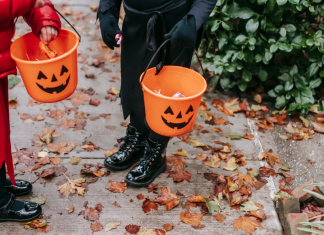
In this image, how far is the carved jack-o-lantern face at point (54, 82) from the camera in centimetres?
168

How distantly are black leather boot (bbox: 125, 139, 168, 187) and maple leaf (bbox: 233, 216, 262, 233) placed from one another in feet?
2.37

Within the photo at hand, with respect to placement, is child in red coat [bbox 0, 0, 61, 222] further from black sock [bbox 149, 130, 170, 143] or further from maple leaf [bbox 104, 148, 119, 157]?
black sock [bbox 149, 130, 170, 143]

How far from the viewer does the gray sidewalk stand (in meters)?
2.01

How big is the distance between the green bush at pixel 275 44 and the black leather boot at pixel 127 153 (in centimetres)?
126

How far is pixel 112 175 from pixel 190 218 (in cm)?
74

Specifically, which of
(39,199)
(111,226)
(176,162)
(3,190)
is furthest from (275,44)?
(3,190)

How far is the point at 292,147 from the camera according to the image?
9.03 ft

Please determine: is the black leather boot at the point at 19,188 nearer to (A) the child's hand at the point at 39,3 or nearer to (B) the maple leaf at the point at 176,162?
Answer: (B) the maple leaf at the point at 176,162

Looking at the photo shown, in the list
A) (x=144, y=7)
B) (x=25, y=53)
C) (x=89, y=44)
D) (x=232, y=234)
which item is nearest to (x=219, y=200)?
(x=232, y=234)

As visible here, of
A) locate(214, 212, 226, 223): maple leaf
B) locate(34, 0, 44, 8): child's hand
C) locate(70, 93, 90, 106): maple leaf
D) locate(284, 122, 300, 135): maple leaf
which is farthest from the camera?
locate(70, 93, 90, 106): maple leaf

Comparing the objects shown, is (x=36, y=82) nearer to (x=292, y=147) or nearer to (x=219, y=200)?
(x=219, y=200)

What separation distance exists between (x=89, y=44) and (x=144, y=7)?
2.54 metres

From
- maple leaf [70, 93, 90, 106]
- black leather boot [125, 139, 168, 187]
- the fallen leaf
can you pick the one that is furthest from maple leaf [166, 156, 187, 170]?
maple leaf [70, 93, 90, 106]

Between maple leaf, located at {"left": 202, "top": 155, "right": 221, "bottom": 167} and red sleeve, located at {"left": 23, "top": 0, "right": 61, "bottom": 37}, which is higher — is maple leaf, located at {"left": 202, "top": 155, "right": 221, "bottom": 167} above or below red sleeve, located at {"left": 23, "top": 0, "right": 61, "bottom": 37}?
below
